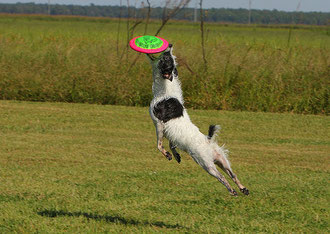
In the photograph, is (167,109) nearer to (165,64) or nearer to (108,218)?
(165,64)

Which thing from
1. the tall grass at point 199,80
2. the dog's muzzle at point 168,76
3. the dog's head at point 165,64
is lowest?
the tall grass at point 199,80

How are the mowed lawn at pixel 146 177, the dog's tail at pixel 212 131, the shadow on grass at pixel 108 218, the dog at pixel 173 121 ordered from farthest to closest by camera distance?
the mowed lawn at pixel 146 177 → the shadow on grass at pixel 108 218 → the dog's tail at pixel 212 131 → the dog at pixel 173 121

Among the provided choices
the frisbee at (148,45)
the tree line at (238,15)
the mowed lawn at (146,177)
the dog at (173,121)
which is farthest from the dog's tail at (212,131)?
the tree line at (238,15)

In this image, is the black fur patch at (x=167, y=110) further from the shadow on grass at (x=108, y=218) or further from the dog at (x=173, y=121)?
the shadow on grass at (x=108, y=218)

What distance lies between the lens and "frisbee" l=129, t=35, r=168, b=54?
4.32m

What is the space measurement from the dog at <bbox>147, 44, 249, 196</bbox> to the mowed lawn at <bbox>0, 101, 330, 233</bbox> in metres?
1.60

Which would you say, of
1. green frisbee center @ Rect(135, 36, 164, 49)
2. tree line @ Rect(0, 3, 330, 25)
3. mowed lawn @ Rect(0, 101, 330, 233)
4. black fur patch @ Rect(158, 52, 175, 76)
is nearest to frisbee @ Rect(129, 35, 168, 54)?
green frisbee center @ Rect(135, 36, 164, 49)

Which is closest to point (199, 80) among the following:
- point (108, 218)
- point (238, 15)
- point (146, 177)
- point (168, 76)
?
point (238, 15)

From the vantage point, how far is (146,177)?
8227 mm

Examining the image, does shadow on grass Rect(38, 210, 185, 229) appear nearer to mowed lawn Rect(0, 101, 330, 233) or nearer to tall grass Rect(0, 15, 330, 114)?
mowed lawn Rect(0, 101, 330, 233)

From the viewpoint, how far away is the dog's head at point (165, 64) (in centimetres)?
441

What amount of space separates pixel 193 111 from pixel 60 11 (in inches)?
5345

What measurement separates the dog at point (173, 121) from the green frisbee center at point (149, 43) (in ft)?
0.38

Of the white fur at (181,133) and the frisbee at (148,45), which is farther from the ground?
the frisbee at (148,45)
